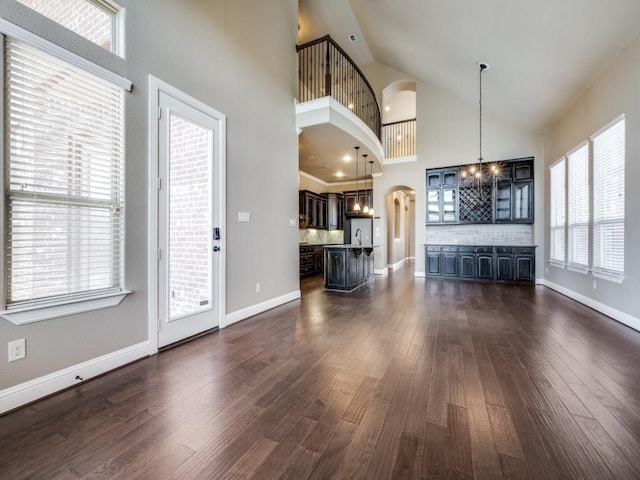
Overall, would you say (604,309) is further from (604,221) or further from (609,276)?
(604,221)

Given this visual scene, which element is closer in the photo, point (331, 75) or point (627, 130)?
point (627, 130)

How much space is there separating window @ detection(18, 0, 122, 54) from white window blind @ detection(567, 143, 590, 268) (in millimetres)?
6097

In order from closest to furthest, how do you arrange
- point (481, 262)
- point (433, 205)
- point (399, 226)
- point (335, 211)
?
point (481, 262)
point (433, 205)
point (335, 211)
point (399, 226)

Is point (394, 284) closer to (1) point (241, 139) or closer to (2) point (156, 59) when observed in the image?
(1) point (241, 139)

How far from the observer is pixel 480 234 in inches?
279

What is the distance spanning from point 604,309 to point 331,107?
15.9 feet

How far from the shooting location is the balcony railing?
8.25 metres

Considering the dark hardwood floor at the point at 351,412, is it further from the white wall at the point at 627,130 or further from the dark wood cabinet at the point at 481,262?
the dark wood cabinet at the point at 481,262

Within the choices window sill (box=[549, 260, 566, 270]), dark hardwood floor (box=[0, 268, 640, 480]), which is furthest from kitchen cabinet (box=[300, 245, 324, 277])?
window sill (box=[549, 260, 566, 270])

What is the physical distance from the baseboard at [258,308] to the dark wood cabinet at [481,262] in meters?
4.22

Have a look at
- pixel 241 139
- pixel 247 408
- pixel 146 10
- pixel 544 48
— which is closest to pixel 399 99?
pixel 544 48

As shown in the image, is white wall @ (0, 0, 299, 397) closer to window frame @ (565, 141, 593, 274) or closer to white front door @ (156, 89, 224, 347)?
white front door @ (156, 89, 224, 347)

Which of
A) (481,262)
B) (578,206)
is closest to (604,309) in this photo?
(578,206)

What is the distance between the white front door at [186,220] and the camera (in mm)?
2629
